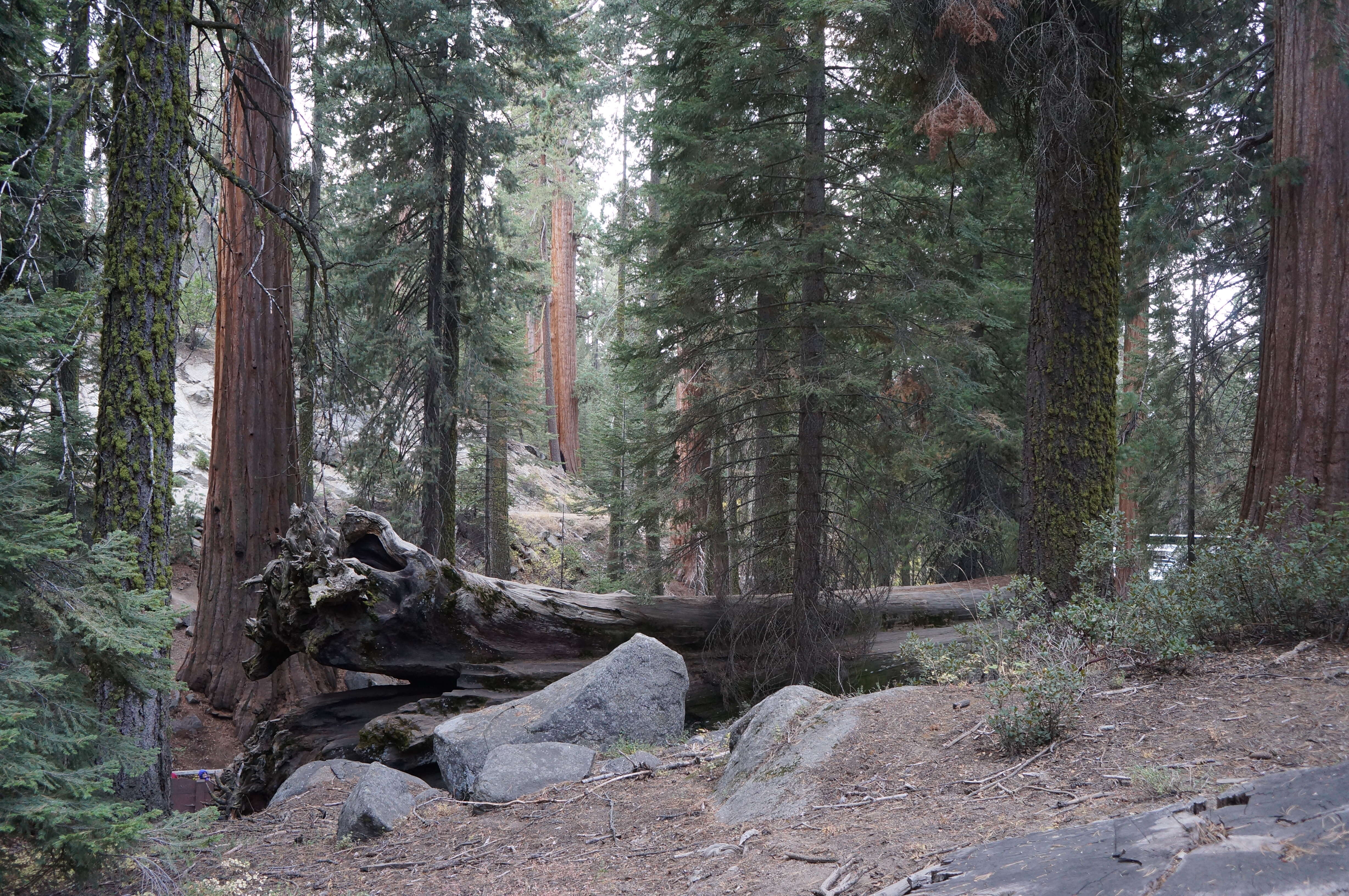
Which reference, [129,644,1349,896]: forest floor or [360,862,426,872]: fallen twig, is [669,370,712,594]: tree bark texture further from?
[360,862,426,872]: fallen twig

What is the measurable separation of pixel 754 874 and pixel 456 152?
11292 millimetres

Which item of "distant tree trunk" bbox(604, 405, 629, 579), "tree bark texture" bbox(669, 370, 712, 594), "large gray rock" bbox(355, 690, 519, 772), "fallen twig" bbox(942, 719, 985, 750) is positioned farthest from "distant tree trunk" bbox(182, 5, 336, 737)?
"fallen twig" bbox(942, 719, 985, 750)

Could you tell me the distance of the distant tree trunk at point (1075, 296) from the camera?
22.0 feet

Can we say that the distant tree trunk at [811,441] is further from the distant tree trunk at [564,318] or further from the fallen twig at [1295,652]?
the distant tree trunk at [564,318]

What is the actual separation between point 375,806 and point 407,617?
2.73 m

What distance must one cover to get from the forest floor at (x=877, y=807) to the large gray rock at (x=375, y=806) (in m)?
0.10

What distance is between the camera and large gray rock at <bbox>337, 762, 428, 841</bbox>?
534cm

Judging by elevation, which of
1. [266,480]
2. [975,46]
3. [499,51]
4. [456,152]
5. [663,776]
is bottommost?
[663,776]

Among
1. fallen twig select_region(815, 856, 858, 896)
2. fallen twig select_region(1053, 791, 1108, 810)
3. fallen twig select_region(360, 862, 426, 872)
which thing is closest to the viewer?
fallen twig select_region(815, 856, 858, 896)

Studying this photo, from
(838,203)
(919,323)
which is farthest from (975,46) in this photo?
(838,203)

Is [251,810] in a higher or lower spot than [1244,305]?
lower

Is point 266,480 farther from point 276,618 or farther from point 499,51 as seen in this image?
point 499,51

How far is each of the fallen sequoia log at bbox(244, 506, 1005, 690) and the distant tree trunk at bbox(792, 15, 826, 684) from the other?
1.85 metres

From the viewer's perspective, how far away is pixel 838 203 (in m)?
12.0
